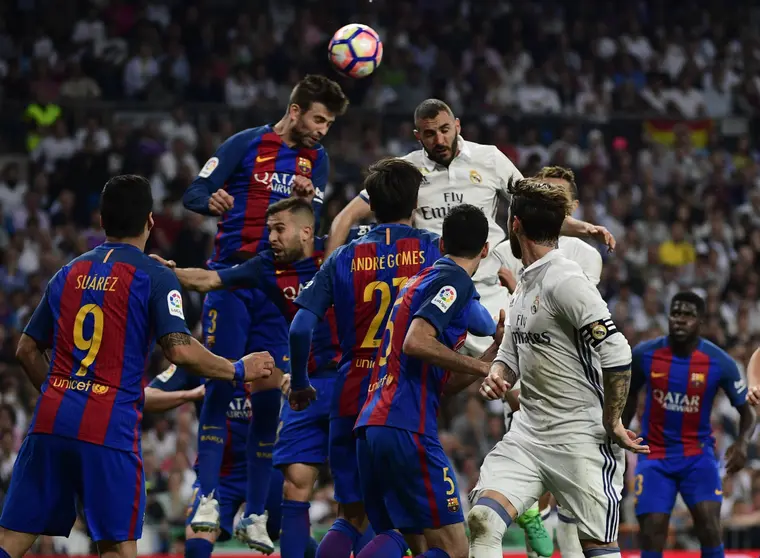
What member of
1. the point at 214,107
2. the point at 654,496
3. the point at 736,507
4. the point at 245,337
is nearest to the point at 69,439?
the point at 245,337

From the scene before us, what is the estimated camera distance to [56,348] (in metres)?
6.02

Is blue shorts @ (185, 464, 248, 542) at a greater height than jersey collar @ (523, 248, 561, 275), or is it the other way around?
jersey collar @ (523, 248, 561, 275)

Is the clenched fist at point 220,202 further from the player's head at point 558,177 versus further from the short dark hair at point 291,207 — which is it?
the player's head at point 558,177

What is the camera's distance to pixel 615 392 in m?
6.06

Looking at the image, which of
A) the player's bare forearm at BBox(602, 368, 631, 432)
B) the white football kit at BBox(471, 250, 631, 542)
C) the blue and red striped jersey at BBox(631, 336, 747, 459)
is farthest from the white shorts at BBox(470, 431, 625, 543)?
the blue and red striped jersey at BBox(631, 336, 747, 459)

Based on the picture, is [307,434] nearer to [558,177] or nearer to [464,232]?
[464,232]

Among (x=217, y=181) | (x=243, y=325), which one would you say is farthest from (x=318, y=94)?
(x=243, y=325)

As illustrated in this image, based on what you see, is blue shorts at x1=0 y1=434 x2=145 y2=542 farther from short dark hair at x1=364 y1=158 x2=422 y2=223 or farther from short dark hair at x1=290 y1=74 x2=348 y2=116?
short dark hair at x1=290 y1=74 x2=348 y2=116

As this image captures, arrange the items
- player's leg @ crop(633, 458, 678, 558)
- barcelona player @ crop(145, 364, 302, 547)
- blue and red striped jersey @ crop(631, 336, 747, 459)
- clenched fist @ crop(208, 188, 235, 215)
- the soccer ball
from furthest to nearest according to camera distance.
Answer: blue and red striped jersey @ crop(631, 336, 747, 459) < player's leg @ crop(633, 458, 678, 558) < the soccer ball < barcelona player @ crop(145, 364, 302, 547) < clenched fist @ crop(208, 188, 235, 215)

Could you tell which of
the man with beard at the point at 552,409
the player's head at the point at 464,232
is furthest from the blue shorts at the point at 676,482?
the player's head at the point at 464,232

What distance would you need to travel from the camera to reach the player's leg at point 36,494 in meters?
5.84

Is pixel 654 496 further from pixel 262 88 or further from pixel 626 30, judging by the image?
pixel 626 30

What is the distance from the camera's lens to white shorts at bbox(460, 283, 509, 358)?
8.61 meters

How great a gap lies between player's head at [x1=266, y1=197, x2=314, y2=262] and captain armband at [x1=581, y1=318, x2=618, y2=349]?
2.55 metres
